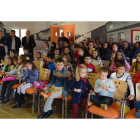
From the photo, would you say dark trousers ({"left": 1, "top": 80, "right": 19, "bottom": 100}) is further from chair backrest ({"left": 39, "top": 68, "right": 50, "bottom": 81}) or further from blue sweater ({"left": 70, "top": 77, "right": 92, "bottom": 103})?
blue sweater ({"left": 70, "top": 77, "right": 92, "bottom": 103})

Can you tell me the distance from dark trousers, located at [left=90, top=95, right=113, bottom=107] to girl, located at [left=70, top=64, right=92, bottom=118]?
22 centimetres

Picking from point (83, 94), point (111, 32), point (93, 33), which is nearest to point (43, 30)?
point (93, 33)

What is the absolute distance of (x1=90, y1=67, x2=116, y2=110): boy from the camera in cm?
252

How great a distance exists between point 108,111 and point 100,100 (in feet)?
0.72

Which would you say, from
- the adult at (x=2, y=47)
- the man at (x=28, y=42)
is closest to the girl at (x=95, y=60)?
the man at (x=28, y=42)

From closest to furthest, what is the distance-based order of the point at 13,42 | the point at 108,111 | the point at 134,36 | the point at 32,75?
the point at 108,111
the point at 32,75
the point at 13,42
the point at 134,36

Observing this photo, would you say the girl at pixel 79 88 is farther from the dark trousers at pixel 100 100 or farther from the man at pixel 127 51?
the man at pixel 127 51

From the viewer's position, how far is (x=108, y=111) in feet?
7.84

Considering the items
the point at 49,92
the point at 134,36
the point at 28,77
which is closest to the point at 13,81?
the point at 28,77

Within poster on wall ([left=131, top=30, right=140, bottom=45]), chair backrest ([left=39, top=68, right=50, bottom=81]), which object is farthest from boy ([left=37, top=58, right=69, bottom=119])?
poster on wall ([left=131, top=30, right=140, bottom=45])

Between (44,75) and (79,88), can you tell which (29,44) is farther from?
(79,88)

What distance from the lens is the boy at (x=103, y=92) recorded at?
2516mm
